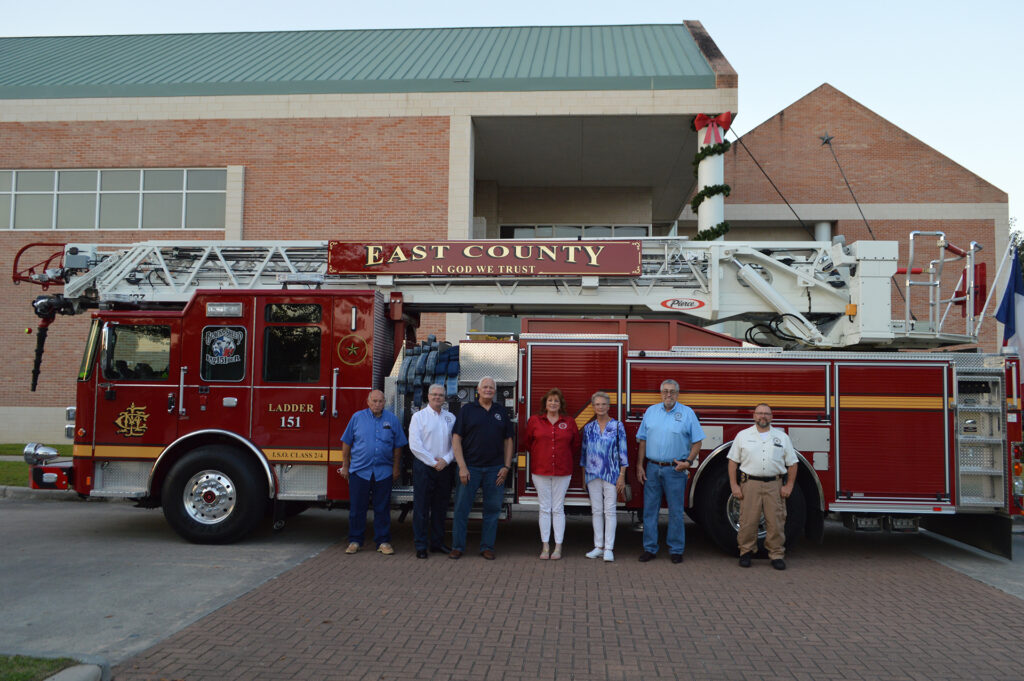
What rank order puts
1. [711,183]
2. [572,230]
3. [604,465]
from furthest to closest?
1. [572,230]
2. [711,183]
3. [604,465]

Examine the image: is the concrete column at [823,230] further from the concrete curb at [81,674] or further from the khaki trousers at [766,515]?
the concrete curb at [81,674]

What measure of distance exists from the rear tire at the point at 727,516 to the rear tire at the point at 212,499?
4.69m

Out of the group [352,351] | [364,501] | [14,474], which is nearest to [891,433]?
[364,501]

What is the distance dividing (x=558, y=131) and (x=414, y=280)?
36.0 ft

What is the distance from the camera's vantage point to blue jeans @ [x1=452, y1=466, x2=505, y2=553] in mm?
7602

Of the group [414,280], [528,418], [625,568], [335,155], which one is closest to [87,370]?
[414,280]

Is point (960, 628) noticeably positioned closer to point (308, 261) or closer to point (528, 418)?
point (528, 418)

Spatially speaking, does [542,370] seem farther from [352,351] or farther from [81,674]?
A: [81,674]

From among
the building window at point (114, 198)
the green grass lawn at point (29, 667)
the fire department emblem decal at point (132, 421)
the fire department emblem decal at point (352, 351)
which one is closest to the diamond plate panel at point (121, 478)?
the fire department emblem decal at point (132, 421)

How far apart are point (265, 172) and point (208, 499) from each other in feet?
39.5

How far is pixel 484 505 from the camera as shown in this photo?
7660mm

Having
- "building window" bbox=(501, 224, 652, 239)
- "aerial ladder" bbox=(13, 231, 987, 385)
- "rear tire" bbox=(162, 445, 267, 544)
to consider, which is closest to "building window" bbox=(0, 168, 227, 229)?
"building window" bbox=(501, 224, 652, 239)

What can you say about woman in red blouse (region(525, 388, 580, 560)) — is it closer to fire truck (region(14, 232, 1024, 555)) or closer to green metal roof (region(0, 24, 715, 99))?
fire truck (region(14, 232, 1024, 555))

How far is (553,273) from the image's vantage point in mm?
8633
